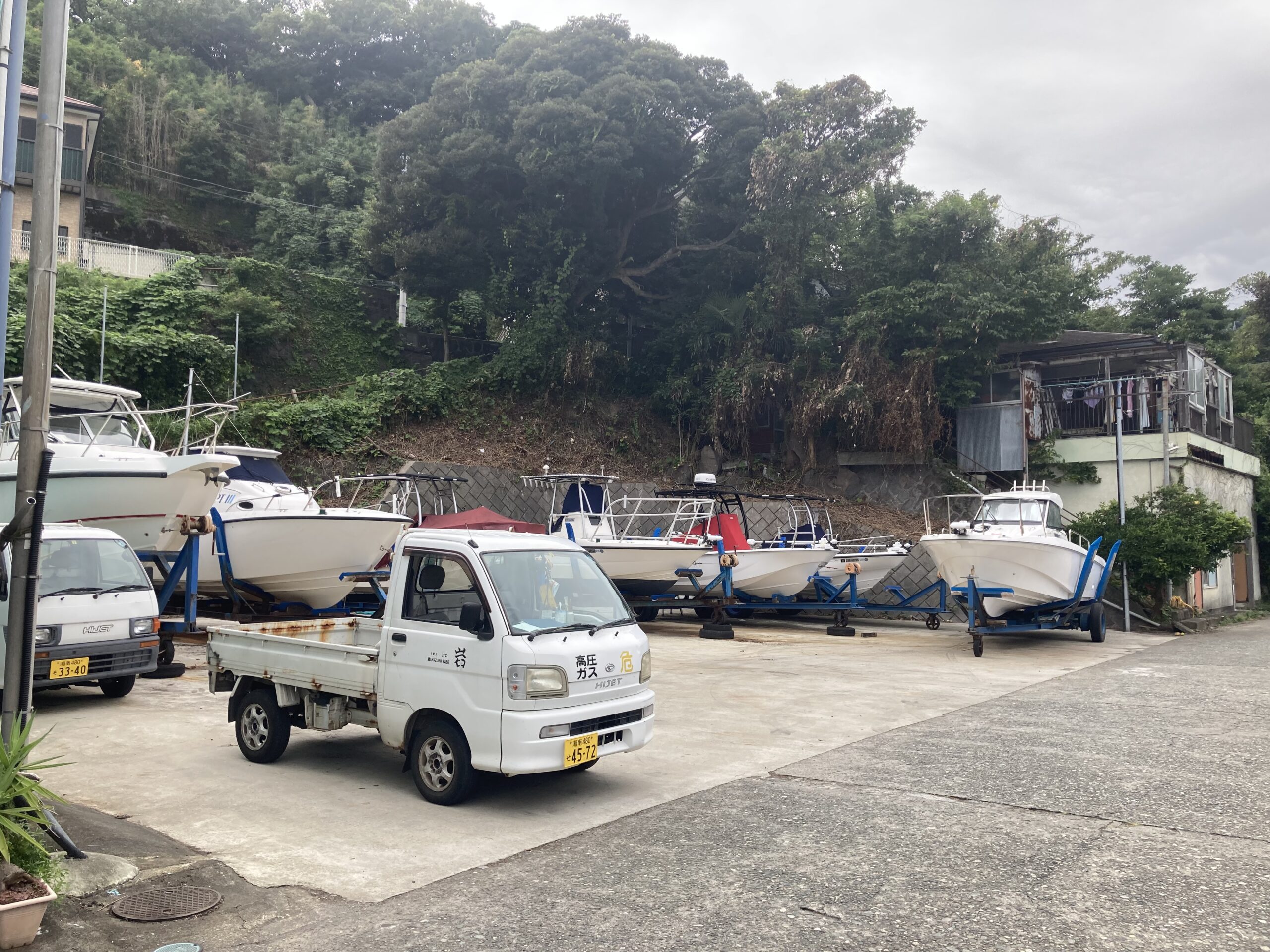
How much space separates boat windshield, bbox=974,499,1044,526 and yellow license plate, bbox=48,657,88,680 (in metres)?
12.6

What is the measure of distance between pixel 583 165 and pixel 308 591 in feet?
47.8

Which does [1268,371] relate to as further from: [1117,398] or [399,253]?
[399,253]

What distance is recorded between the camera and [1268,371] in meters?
34.5

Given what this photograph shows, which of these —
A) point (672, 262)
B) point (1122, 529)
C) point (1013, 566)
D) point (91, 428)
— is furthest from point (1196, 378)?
point (91, 428)

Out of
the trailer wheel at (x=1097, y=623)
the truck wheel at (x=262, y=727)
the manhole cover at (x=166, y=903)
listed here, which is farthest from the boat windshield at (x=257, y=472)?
the trailer wheel at (x=1097, y=623)

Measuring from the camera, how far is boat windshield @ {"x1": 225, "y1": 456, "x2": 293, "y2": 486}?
592 inches

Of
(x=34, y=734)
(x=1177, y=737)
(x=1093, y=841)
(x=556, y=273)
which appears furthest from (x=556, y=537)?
(x=556, y=273)

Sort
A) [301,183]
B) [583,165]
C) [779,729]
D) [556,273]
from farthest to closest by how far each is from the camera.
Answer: [301,183]
[556,273]
[583,165]
[779,729]

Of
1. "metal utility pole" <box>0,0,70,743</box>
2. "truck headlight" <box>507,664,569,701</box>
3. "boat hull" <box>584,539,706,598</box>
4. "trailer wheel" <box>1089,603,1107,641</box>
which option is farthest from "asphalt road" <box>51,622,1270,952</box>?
"boat hull" <box>584,539,706,598</box>

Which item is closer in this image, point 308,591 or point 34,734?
point 34,734

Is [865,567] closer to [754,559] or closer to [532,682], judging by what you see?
[754,559]

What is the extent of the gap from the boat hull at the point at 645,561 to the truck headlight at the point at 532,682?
10065 millimetres

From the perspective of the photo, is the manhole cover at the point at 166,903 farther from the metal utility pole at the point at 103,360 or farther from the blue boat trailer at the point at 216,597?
the metal utility pole at the point at 103,360

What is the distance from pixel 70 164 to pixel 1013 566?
90.0 ft
